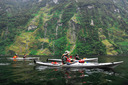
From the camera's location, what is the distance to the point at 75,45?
190 meters

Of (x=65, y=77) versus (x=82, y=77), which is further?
(x=65, y=77)

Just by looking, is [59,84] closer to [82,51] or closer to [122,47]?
[82,51]

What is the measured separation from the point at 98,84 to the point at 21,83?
966 centimetres

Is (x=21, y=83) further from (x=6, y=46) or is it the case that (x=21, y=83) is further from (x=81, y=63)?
(x=6, y=46)

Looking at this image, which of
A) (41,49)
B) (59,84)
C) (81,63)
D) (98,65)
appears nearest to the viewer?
(59,84)

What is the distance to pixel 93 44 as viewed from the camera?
7490 inches

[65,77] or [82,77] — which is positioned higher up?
[65,77]

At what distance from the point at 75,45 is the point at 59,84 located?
578ft

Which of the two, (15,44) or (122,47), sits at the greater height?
(15,44)

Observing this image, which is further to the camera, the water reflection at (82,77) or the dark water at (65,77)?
the water reflection at (82,77)

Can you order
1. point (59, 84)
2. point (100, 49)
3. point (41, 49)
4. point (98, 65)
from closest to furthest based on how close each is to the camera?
point (59, 84) → point (98, 65) → point (100, 49) → point (41, 49)

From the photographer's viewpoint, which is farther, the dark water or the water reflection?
the water reflection

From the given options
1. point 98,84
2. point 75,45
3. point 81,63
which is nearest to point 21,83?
point 98,84

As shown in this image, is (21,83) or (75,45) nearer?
(21,83)
